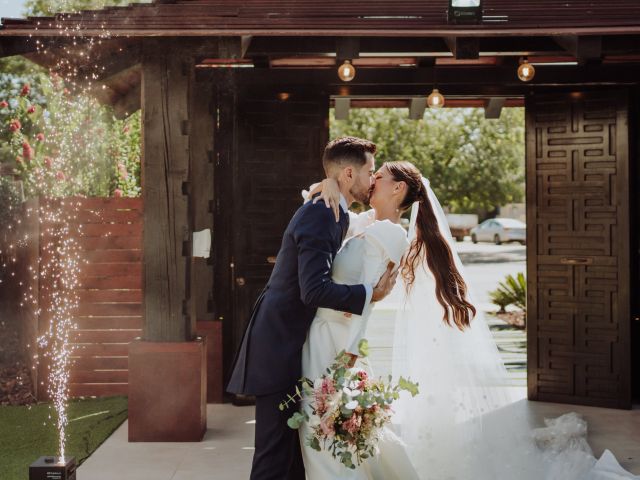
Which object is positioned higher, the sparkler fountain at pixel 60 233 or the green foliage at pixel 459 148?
the green foliage at pixel 459 148

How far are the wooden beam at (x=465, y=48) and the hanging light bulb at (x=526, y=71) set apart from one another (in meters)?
1.28

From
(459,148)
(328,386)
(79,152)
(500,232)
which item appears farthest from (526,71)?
(500,232)

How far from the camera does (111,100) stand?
9.54 meters

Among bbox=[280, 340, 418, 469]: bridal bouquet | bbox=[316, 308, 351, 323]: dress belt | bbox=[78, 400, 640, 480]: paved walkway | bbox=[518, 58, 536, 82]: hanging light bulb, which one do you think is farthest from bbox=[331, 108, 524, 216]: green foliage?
bbox=[280, 340, 418, 469]: bridal bouquet

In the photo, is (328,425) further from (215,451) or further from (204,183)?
(204,183)

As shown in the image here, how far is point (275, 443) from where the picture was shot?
165 inches

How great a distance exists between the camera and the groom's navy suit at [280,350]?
413cm

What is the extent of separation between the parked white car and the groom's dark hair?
126ft

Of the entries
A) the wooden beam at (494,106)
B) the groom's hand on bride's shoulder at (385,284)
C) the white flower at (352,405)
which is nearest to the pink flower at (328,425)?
the white flower at (352,405)

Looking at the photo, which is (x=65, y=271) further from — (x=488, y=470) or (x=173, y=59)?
(x=488, y=470)

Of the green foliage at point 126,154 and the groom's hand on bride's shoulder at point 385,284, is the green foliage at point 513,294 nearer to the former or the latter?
the green foliage at point 126,154

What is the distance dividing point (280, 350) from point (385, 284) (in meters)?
0.61

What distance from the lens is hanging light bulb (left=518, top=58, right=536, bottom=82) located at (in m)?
7.77

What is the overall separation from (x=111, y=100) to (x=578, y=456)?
618cm
